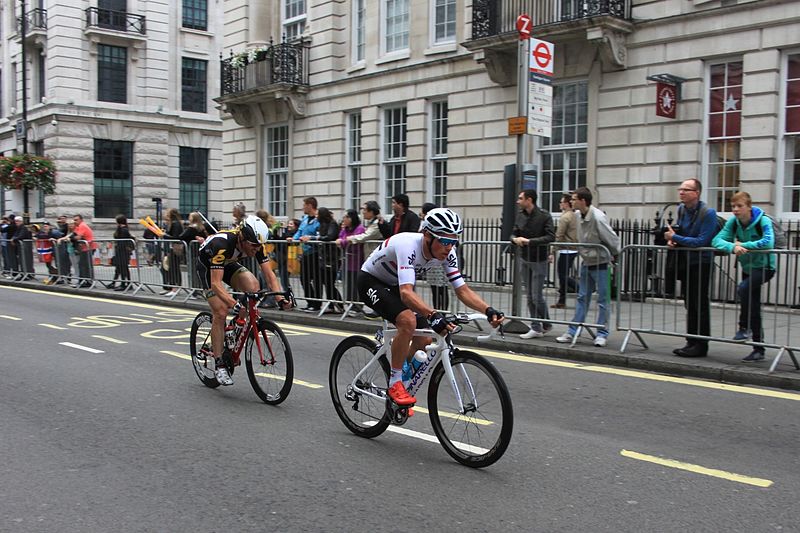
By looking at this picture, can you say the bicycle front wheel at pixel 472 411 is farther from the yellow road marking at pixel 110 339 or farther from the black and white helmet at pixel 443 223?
the yellow road marking at pixel 110 339

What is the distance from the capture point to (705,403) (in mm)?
7078

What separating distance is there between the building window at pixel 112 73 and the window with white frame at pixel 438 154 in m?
24.1

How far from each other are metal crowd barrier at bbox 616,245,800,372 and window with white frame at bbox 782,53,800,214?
18.0 ft

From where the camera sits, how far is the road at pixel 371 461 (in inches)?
169

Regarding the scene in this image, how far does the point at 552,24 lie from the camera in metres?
15.9

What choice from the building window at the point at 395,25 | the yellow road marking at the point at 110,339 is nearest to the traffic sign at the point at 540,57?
the yellow road marking at the point at 110,339

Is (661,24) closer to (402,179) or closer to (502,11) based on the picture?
(502,11)

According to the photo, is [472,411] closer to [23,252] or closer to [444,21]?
[444,21]

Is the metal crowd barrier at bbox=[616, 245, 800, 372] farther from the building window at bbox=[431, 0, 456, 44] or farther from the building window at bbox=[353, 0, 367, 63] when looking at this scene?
the building window at bbox=[353, 0, 367, 63]

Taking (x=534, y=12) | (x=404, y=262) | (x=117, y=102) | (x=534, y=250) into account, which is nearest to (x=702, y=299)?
(x=534, y=250)

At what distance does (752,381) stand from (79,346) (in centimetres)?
812

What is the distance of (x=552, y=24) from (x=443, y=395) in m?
12.4

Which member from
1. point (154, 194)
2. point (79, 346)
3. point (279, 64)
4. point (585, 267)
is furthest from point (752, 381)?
point (154, 194)

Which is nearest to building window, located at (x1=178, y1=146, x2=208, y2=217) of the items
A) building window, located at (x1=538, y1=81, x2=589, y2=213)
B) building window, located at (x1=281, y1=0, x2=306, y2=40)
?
building window, located at (x1=281, y1=0, x2=306, y2=40)
